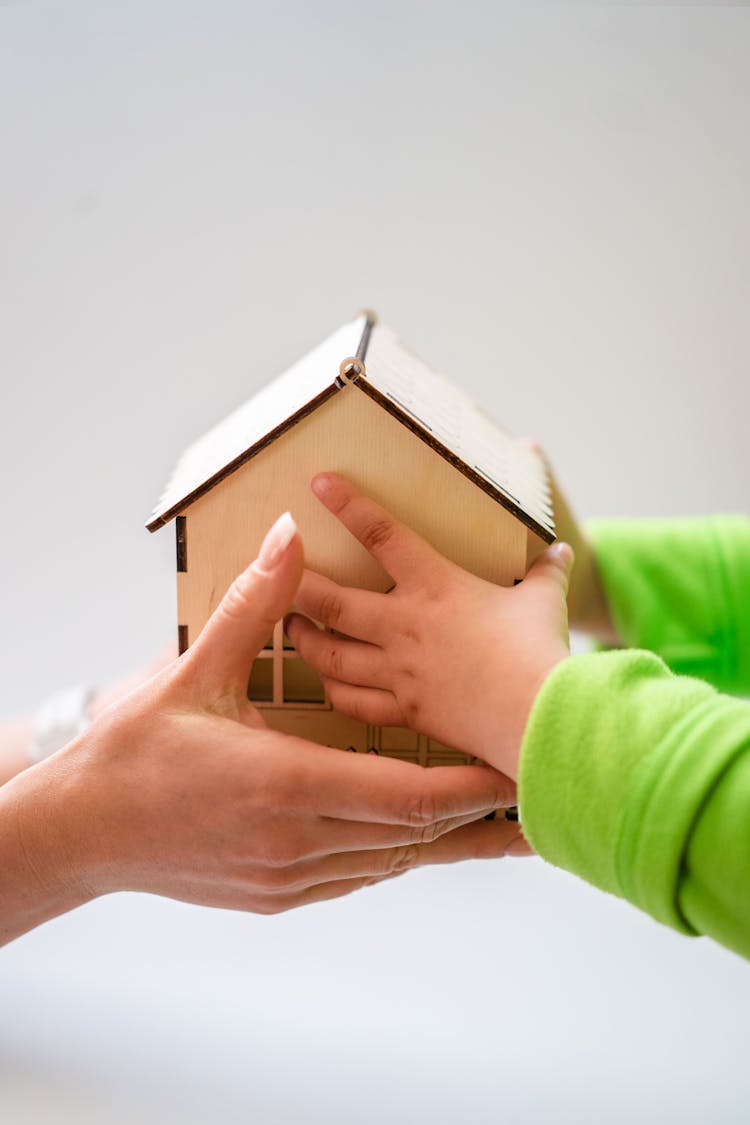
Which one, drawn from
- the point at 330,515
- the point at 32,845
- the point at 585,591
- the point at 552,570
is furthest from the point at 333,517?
the point at 585,591

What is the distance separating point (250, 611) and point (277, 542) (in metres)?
0.03

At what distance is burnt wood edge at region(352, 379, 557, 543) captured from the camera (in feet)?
1.67

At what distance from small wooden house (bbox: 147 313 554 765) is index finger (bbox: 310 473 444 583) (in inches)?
0.5

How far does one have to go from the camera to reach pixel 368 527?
20.4 inches

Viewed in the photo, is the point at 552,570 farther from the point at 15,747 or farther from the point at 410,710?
the point at 15,747

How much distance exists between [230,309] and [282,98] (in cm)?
22

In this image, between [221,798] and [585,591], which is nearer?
[221,798]

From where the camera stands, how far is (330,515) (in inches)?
21.1

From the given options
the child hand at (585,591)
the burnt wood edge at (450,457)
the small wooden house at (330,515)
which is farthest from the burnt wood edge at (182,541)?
the child hand at (585,591)

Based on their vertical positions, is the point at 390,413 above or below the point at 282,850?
above

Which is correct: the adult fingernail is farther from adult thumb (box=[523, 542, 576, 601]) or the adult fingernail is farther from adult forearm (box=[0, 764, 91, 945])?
adult forearm (box=[0, 764, 91, 945])

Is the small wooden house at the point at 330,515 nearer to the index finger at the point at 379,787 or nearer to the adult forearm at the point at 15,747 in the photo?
the index finger at the point at 379,787

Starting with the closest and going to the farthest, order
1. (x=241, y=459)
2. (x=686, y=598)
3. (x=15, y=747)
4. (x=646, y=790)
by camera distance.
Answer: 1. (x=646, y=790)
2. (x=241, y=459)
3. (x=686, y=598)
4. (x=15, y=747)

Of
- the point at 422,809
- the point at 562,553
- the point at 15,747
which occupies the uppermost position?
the point at 562,553
